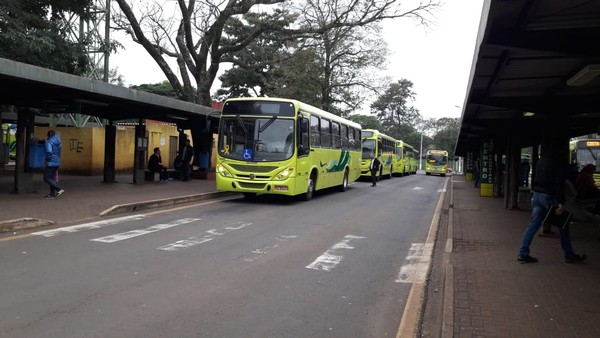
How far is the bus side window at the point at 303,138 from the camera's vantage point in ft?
50.4

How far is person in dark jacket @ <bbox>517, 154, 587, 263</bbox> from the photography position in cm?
764

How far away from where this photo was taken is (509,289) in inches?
246

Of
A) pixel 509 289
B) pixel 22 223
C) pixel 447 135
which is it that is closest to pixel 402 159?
pixel 22 223

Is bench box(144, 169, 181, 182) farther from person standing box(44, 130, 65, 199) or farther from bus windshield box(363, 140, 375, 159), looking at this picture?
bus windshield box(363, 140, 375, 159)

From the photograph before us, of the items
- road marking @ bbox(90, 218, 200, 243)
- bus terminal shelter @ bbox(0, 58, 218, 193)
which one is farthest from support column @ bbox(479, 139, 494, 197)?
road marking @ bbox(90, 218, 200, 243)

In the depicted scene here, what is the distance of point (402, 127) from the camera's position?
9700 cm

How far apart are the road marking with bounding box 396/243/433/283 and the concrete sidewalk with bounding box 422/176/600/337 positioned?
6.6 inches

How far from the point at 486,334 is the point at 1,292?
17.0 ft

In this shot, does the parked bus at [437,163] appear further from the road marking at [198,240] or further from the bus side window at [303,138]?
the road marking at [198,240]

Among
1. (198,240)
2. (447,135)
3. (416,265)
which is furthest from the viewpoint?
(447,135)

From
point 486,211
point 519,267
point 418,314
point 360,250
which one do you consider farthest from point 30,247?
point 486,211

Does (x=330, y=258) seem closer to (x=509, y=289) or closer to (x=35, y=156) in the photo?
(x=509, y=289)

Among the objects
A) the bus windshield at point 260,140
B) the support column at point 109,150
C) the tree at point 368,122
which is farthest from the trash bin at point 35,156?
the tree at point 368,122

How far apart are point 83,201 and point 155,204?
1852 millimetres
